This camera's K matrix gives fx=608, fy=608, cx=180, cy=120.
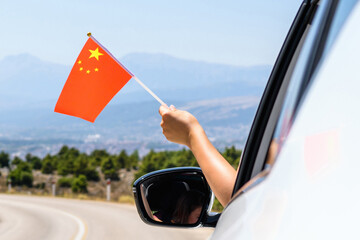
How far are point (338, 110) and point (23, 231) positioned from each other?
599 inches

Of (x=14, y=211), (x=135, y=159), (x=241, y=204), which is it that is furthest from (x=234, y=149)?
(x=241, y=204)

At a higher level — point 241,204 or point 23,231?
point 241,204

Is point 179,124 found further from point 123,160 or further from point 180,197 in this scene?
point 123,160

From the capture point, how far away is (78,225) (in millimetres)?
16281

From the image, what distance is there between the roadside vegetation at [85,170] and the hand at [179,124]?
1160 inches

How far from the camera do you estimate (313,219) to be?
2.93 feet

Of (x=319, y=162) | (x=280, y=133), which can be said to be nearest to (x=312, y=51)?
(x=280, y=133)

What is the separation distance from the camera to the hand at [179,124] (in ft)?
6.63

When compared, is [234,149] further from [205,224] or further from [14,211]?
[205,224]

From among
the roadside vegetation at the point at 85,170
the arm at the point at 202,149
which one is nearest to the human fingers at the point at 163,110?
the arm at the point at 202,149

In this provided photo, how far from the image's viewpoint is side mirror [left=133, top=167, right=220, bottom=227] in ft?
7.44

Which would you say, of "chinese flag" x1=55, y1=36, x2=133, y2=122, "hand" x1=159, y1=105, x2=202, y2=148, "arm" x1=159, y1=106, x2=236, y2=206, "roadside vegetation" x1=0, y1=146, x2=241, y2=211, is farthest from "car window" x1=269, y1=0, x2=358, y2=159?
"roadside vegetation" x1=0, y1=146, x2=241, y2=211

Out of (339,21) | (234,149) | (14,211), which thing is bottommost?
(14,211)

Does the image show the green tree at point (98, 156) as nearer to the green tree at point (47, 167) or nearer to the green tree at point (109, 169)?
the green tree at point (47, 167)
